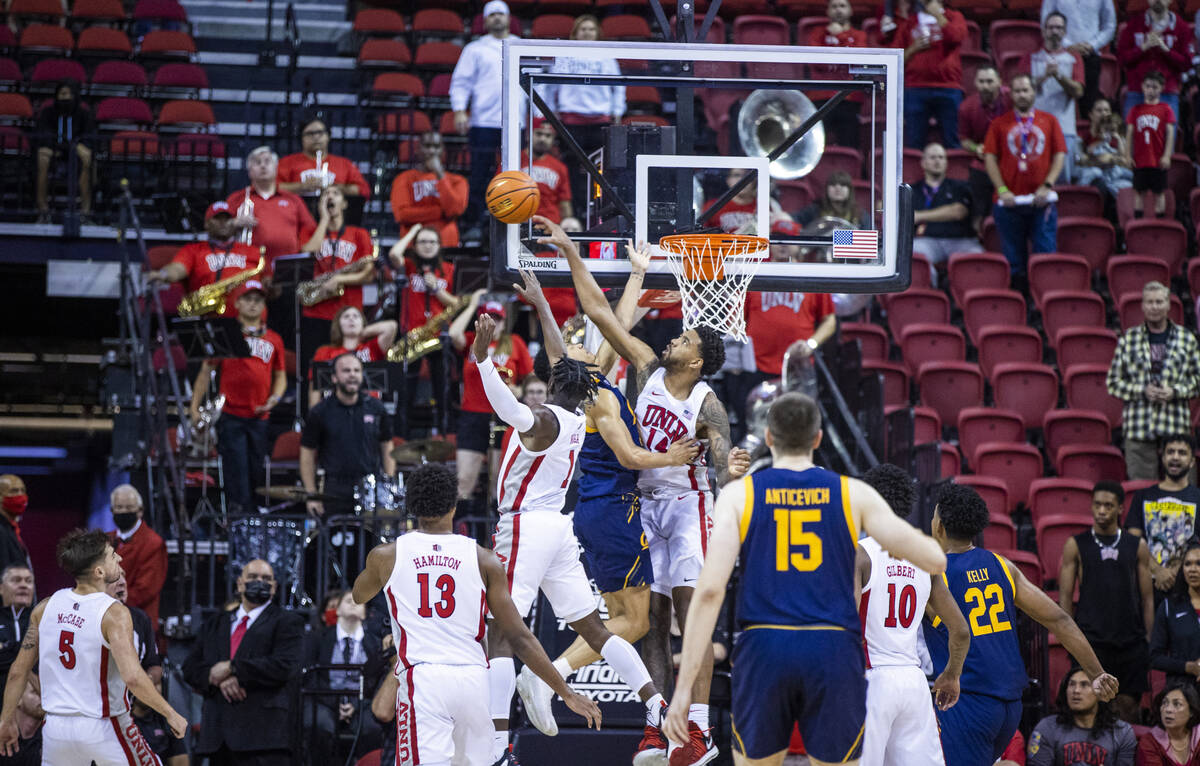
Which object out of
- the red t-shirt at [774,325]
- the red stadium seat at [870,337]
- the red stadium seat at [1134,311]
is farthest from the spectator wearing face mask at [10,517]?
the red stadium seat at [1134,311]

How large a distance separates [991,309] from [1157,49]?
155 inches

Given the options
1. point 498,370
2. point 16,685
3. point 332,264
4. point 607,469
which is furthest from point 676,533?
point 332,264

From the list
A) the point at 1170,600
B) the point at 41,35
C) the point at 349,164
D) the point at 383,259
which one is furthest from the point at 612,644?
the point at 41,35

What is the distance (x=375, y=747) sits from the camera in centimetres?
1095

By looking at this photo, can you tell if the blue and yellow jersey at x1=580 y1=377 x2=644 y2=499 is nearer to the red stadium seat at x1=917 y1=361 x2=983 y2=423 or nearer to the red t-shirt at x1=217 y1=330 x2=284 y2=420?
the red t-shirt at x1=217 y1=330 x2=284 y2=420

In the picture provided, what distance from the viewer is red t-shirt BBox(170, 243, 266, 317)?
13.9m

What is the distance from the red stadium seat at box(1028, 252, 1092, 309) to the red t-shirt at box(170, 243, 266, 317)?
751 cm

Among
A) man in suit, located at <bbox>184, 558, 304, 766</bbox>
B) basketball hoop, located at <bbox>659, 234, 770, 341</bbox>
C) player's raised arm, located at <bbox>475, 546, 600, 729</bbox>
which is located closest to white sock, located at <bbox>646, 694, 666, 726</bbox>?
player's raised arm, located at <bbox>475, 546, 600, 729</bbox>

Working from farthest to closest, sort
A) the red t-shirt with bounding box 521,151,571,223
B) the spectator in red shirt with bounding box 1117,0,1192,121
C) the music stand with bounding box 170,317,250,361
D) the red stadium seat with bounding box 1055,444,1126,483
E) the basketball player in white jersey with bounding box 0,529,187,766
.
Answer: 1. the spectator in red shirt with bounding box 1117,0,1192,121
2. the red t-shirt with bounding box 521,151,571,223
3. the red stadium seat with bounding box 1055,444,1126,483
4. the music stand with bounding box 170,317,250,361
5. the basketball player in white jersey with bounding box 0,529,187,766

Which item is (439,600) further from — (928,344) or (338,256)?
(928,344)

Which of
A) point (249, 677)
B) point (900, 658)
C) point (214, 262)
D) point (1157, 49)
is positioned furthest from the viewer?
point (1157, 49)

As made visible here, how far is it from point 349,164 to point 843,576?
10.1m

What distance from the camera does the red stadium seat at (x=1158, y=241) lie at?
15.4 meters

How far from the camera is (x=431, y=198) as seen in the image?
48.9 feet
